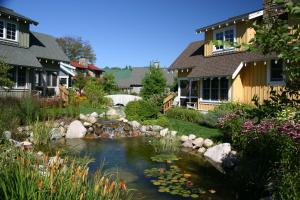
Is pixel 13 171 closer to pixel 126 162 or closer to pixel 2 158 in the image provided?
pixel 2 158

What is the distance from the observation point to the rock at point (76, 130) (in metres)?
17.5

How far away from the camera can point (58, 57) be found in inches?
1192

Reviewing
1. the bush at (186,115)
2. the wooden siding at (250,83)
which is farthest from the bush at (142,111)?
the wooden siding at (250,83)

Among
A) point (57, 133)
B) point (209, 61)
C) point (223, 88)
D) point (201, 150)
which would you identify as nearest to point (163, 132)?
point (201, 150)

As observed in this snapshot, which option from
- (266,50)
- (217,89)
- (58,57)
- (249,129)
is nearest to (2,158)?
(266,50)

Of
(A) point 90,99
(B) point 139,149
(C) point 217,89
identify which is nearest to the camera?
(B) point 139,149

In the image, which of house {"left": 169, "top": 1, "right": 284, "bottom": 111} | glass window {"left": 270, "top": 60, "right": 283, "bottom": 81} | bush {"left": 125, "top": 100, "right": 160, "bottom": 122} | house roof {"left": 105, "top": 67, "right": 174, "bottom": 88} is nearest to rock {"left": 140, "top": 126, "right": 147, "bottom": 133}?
bush {"left": 125, "top": 100, "right": 160, "bottom": 122}

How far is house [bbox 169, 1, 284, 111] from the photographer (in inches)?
782

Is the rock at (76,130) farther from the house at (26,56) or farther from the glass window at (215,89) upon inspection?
the glass window at (215,89)

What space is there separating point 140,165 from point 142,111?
9982 mm

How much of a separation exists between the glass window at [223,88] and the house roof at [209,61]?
980mm

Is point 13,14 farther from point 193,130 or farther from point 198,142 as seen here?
point 198,142

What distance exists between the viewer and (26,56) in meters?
26.1

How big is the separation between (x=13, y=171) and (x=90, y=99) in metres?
25.0
